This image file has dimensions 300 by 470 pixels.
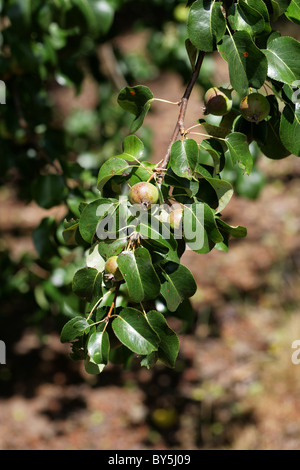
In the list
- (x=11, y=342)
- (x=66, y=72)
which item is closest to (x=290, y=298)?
(x=11, y=342)

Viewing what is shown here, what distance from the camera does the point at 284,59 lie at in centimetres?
79

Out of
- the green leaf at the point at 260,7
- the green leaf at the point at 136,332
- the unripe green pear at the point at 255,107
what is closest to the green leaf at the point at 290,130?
the unripe green pear at the point at 255,107

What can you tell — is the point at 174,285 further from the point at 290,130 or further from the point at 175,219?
the point at 290,130

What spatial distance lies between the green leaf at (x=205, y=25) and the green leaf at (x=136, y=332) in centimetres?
43

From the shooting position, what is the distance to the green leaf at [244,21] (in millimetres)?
784

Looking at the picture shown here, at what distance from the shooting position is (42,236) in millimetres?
1319

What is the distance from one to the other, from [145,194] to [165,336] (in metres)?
0.22

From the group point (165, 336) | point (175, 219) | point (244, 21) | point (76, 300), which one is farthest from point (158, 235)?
point (76, 300)

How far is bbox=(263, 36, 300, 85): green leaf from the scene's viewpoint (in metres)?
0.78

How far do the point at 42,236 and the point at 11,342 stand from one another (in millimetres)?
1541

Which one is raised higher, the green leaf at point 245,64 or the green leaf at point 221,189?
the green leaf at point 245,64

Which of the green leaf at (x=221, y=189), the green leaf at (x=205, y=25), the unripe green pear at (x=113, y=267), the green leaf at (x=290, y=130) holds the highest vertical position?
the green leaf at (x=205, y=25)

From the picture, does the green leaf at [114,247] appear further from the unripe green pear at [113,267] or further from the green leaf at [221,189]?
the green leaf at [221,189]

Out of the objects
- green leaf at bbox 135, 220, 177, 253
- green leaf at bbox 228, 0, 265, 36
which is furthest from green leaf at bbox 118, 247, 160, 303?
green leaf at bbox 228, 0, 265, 36
